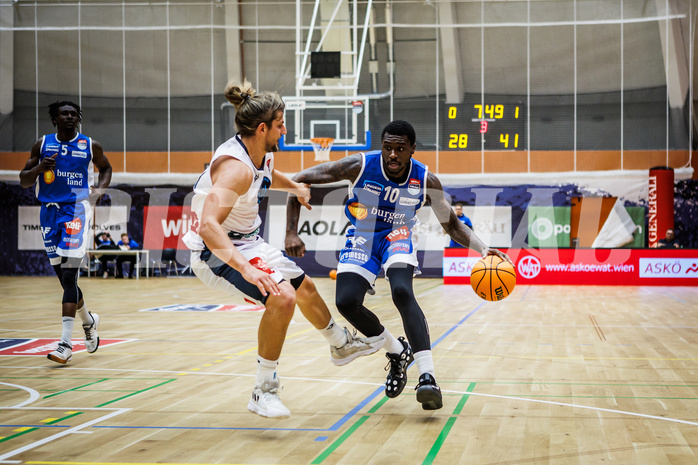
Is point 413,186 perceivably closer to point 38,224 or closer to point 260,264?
point 260,264

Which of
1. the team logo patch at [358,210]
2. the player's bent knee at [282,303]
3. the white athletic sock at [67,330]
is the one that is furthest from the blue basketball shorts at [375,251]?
the white athletic sock at [67,330]

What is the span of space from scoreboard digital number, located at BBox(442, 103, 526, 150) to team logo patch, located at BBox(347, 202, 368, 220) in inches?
730

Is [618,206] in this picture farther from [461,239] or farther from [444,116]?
[461,239]

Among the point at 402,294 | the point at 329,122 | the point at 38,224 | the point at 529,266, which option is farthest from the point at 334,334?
the point at 38,224

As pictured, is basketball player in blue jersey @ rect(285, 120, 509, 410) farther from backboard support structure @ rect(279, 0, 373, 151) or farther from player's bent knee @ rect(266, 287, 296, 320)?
backboard support structure @ rect(279, 0, 373, 151)

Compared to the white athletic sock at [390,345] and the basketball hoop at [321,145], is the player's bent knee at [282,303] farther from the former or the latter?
the basketball hoop at [321,145]

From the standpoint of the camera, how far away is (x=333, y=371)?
6.35 m

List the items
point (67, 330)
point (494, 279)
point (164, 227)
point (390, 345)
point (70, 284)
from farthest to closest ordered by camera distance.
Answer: point (164, 227) < point (70, 284) < point (67, 330) < point (494, 279) < point (390, 345)

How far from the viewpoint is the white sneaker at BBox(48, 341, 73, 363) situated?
21.5 feet

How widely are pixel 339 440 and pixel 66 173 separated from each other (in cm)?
460

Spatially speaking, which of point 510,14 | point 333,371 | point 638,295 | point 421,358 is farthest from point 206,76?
point 421,358

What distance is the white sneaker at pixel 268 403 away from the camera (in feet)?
13.6

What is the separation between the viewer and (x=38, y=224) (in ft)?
81.5

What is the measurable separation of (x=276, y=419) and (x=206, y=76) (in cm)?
2197
